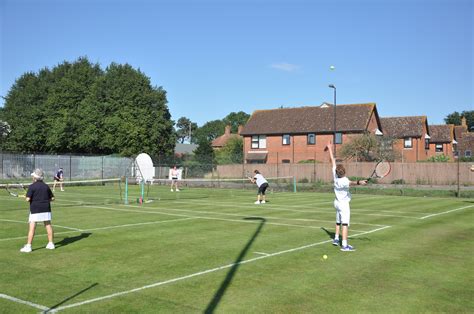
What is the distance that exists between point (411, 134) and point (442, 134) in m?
14.8

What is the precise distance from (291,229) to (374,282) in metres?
6.83

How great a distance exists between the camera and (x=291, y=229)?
15.5 m

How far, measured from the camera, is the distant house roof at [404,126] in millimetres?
69938

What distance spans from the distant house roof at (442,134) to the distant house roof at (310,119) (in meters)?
20.6

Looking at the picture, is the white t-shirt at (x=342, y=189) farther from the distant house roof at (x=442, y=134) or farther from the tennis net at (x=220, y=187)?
the distant house roof at (x=442, y=134)

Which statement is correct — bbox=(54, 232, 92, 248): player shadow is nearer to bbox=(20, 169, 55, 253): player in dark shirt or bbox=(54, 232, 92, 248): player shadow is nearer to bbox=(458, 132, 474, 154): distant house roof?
bbox=(20, 169, 55, 253): player in dark shirt

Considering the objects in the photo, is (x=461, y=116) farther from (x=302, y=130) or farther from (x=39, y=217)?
(x=39, y=217)

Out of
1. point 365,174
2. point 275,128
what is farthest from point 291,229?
point 275,128

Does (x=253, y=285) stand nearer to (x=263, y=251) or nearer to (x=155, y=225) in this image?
(x=263, y=251)

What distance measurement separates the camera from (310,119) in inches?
2586

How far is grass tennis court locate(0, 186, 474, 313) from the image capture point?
7355 millimetres

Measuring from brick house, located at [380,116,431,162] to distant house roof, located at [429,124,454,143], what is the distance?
7.25 meters

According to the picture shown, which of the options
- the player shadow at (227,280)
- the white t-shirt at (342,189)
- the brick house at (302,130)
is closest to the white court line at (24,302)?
the player shadow at (227,280)

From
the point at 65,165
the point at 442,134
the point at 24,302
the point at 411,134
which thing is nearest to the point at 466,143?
the point at 442,134
